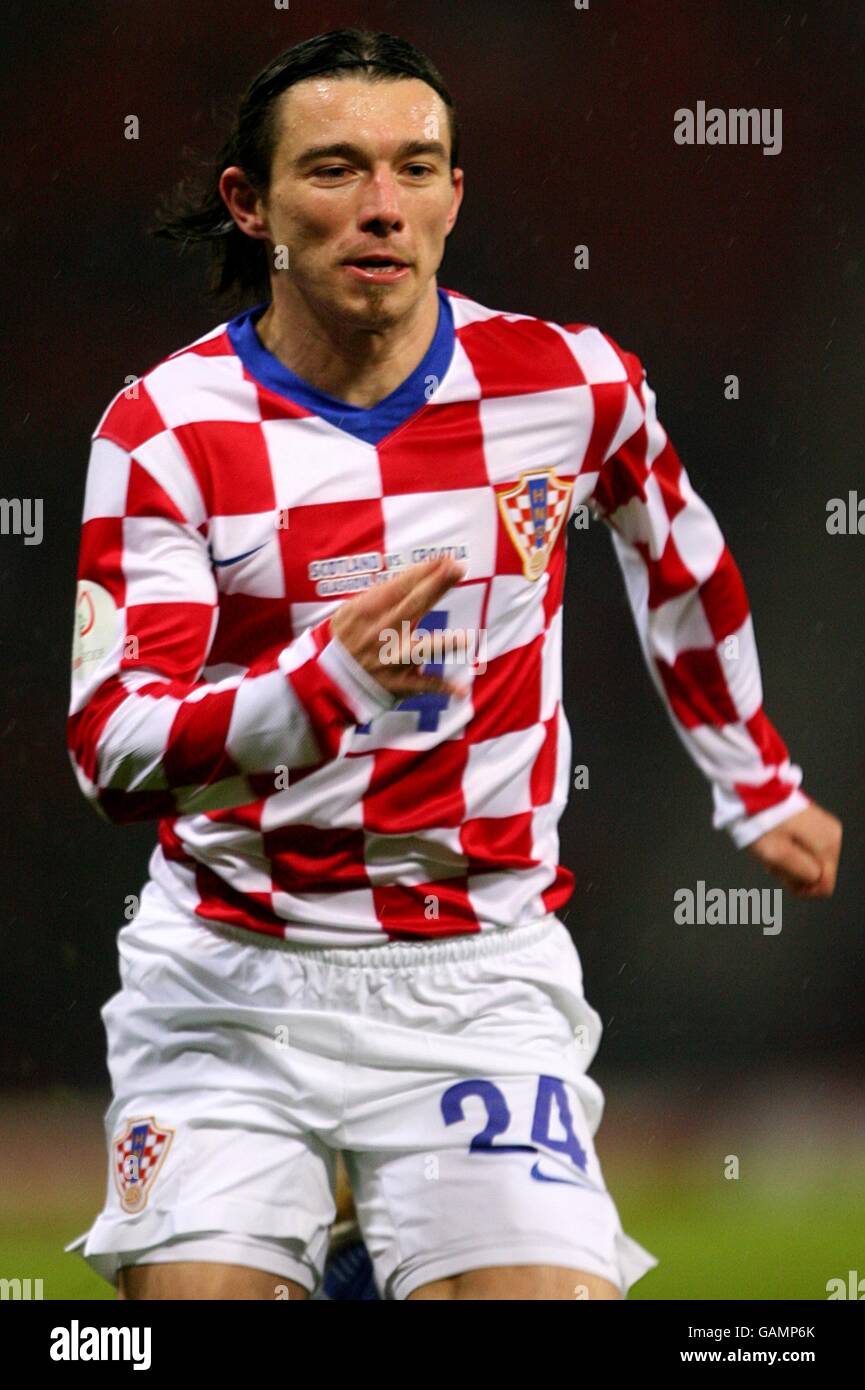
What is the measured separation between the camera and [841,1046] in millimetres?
3564

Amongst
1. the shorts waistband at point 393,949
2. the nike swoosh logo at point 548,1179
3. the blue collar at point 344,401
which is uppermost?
the blue collar at point 344,401

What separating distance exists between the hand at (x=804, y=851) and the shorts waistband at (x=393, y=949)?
13.5 inches

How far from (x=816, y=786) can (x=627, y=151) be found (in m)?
1.19

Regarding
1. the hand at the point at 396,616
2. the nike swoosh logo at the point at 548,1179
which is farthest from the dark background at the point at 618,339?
the hand at the point at 396,616

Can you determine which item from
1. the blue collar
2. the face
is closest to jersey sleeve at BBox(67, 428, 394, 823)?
the blue collar

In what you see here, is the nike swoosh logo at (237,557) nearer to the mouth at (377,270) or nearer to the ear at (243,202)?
the mouth at (377,270)

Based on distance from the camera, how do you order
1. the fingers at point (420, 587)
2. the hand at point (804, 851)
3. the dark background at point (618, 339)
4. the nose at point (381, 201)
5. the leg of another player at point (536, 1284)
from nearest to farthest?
the fingers at point (420, 587) < the leg of another player at point (536, 1284) < the nose at point (381, 201) < the hand at point (804, 851) < the dark background at point (618, 339)

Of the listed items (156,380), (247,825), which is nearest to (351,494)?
(156,380)

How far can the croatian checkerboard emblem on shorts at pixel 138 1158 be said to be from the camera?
82.7 inches

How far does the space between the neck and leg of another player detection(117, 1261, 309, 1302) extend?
3.15 feet

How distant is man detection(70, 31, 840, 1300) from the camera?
2.06m

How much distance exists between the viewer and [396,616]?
1.77 m

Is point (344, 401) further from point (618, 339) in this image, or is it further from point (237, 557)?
point (618, 339)

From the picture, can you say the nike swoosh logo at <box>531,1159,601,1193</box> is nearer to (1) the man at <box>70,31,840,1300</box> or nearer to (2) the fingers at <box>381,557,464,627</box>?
(1) the man at <box>70,31,840,1300</box>
